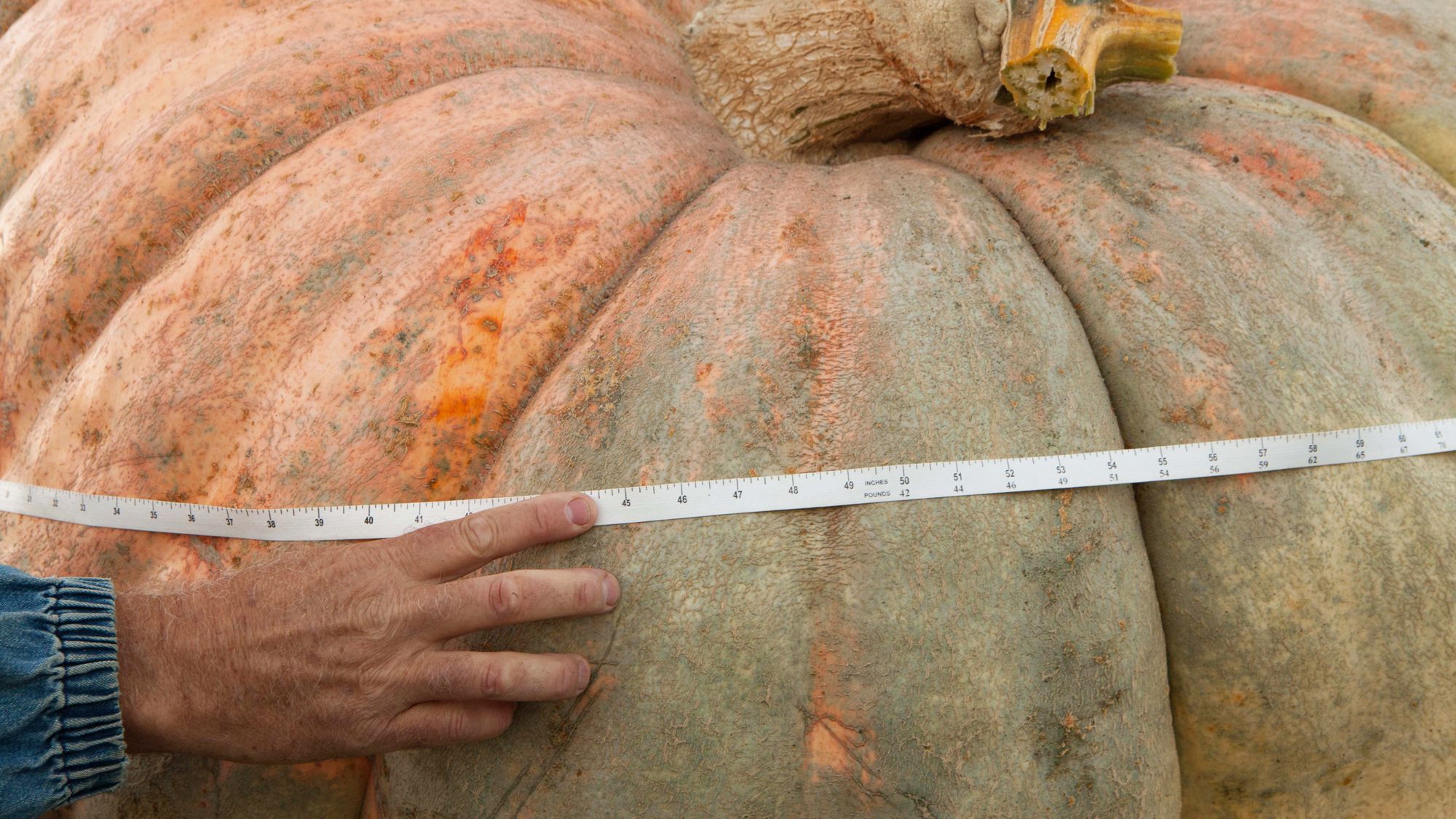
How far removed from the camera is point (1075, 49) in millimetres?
1613

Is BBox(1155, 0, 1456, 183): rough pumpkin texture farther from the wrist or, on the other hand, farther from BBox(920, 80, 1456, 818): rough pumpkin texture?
the wrist

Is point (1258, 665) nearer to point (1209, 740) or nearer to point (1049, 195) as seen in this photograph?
point (1209, 740)

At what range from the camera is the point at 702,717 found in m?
1.26

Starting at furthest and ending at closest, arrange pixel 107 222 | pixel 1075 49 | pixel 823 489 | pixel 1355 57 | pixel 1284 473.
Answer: pixel 1355 57 < pixel 107 222 < pixel 1075 49 < pixel 1284 473 < pixel 823 489

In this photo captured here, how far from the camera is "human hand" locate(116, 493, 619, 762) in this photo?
4.12 feet

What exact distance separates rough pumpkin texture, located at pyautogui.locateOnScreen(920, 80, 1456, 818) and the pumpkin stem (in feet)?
0.48

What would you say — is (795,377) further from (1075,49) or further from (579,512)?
(1075,49)

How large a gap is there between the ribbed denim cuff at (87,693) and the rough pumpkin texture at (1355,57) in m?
2.44

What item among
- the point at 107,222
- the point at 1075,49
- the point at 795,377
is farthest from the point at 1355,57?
the point at 107,222

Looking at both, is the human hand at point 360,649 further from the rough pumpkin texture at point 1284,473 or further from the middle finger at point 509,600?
the rough pumpkin texture at point 1284,473

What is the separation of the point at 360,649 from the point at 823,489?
2.22 ft

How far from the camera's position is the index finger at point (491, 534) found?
128 centimetres

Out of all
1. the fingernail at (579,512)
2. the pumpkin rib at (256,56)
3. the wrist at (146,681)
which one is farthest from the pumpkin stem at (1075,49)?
the wrist at (146,681)

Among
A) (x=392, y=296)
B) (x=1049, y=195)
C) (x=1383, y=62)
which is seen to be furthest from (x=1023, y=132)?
(x=392, y=296)
